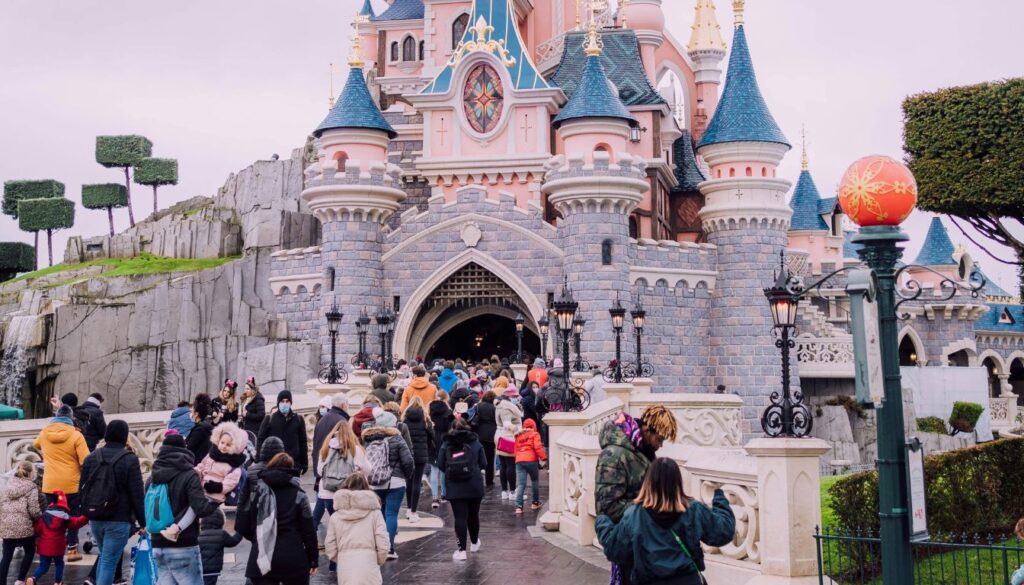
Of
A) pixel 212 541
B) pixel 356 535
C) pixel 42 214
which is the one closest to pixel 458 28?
pixel 42 214

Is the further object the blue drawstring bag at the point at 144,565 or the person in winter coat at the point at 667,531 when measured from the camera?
the blue drawstring bag at the point at 144,565

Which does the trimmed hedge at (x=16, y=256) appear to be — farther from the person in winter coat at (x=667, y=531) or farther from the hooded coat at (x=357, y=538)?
the person in winter coat at (x=667, y=531)

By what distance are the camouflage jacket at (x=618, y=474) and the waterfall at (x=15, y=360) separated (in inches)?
1296

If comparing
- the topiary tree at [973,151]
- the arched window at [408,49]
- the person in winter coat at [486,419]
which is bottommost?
the person in winter coat at [486,419]

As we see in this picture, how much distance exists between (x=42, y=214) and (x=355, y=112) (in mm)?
24907

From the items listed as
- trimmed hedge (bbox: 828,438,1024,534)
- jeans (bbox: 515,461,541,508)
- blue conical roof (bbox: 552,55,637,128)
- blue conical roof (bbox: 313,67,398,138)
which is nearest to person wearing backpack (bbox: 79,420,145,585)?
jeans (bbox: 515,461,541,508)

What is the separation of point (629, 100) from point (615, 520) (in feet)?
99.1

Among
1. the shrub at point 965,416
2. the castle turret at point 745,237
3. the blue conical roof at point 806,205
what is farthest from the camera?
the blue conical roof at point 806,205

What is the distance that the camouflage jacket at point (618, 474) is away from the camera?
6.88 m

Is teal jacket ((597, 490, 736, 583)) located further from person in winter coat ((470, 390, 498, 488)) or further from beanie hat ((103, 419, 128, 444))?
person in winter coat ((470, 390, 498, 488))

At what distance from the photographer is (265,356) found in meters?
32.7

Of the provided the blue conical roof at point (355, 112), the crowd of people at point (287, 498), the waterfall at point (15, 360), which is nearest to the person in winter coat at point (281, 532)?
the crowd of people at point (287, 498)

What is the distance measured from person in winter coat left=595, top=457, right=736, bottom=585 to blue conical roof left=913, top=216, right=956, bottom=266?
42.6m

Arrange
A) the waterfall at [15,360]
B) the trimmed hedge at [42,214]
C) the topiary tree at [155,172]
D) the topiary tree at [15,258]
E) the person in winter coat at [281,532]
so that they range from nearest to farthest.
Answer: the person in winter coat at [281,532] → the waterfall at [15,360] → the topiary tree at [155,172] → the trimmed hedge at [42,214] → the topiary tree at [15,258]
